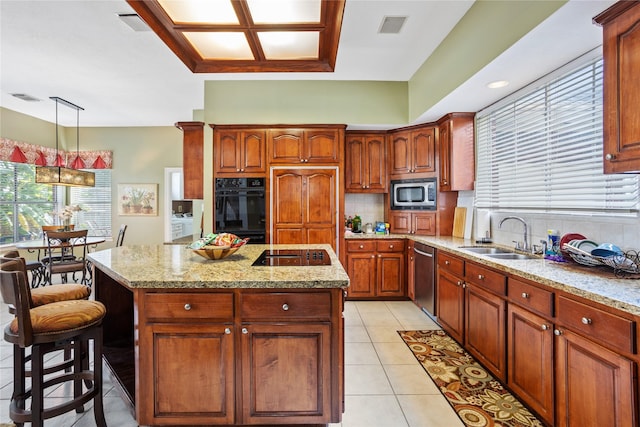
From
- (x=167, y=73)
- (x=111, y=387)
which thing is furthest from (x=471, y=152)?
(x=111, y=387)

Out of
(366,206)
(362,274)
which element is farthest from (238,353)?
(366,206)

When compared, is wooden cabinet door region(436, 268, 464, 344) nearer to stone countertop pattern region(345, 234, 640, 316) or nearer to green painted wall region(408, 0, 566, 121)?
stone countertop pattern region(345, 234, 640, 316)

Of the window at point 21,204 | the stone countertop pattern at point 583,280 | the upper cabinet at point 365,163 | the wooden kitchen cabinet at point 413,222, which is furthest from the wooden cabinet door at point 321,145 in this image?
the window at point 21,204

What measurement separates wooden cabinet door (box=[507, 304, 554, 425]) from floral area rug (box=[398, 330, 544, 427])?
0.34ft

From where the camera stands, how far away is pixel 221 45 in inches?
90.0

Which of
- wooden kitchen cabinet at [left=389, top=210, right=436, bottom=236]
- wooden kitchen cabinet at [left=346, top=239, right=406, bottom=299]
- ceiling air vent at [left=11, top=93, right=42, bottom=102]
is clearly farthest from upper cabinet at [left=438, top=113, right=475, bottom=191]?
ceiling air vent at [left=11, top=93, right=42, bottom=102]

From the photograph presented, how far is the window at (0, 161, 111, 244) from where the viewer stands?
5527 mm

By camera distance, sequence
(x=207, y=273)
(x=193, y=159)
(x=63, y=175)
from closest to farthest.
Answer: (x=207, y=273)
(x=193, y=159)
(x=63, y=175)

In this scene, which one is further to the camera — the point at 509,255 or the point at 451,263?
the point at 451,263

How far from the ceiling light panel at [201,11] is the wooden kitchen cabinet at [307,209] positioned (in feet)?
7.56

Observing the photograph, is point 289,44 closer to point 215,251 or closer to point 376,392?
point 215,251

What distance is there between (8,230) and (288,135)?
5352 millimetres

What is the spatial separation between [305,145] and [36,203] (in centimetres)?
561

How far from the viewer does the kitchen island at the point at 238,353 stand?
1.67 m
